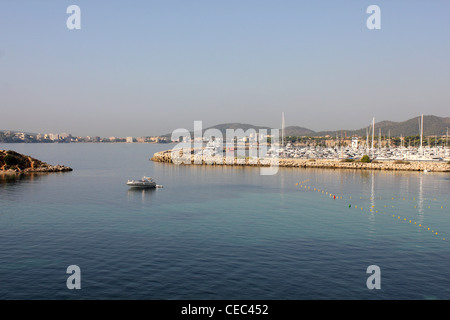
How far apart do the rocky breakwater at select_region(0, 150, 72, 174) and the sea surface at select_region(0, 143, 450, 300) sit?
46.5m

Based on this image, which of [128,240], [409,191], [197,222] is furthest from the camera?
[409,191]

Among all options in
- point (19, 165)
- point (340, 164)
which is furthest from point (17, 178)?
point (340, 164)

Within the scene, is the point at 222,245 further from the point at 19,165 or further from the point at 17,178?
the point at 19,165

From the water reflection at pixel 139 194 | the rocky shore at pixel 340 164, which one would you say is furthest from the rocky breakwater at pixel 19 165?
the rocky shore at pixel 340 164

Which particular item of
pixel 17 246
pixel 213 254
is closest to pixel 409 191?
pixel 213 254

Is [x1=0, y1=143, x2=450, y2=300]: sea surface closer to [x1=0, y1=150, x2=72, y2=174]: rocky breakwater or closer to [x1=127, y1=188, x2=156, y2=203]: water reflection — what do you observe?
[x1=127, y1=188, x2=156, y2=203]: water reflection

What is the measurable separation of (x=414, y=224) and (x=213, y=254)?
3217 centimetres

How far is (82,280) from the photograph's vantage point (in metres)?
28.5

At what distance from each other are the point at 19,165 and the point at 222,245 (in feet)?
354

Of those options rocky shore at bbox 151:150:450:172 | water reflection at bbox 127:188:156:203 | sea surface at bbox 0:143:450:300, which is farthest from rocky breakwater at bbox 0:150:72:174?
rocky shore at bbox 151:150:450:172

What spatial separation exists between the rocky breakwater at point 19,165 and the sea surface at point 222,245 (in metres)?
46.5

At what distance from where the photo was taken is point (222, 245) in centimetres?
3859

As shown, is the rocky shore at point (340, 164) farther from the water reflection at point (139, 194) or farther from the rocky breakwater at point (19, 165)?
the water reflection at point (139, 194)
